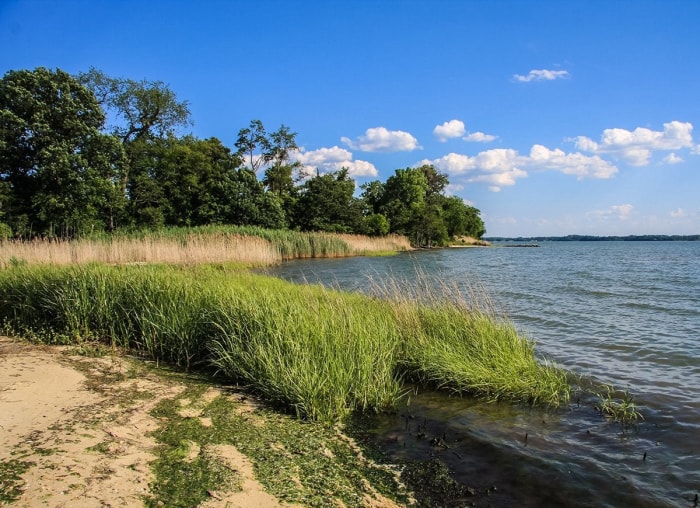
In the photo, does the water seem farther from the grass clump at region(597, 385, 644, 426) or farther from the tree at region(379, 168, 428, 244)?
the tree at region(379, 168, 428, 244)

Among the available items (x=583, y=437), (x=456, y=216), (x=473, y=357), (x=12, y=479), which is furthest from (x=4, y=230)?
(x=456, y=216)

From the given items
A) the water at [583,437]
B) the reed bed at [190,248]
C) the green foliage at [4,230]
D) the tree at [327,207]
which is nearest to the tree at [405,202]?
the tree at [327,207]

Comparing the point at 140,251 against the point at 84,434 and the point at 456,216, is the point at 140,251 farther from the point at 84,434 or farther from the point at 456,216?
the point at 456,216

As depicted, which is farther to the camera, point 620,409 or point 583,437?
point 620,409

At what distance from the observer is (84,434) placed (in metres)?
3.68

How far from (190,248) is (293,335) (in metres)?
16.4

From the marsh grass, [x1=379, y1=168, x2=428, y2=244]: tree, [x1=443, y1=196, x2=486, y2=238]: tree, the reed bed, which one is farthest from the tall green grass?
[x1=443, y1=196, x2=486, y2=238]: tree

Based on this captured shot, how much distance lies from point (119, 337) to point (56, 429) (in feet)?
11.5

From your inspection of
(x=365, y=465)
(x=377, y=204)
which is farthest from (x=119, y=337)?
(x=377, y=204)

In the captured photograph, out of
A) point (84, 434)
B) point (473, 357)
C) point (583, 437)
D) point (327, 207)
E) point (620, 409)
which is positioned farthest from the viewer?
point (327, 207)

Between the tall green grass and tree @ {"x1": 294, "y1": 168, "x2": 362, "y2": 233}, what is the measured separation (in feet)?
144

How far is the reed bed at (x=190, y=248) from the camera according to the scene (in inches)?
625

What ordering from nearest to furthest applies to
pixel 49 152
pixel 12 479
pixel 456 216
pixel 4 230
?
pixel 12 479 → pixel 4 230 → pixel 49 152 → pixel 456 216

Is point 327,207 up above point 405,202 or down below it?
below
